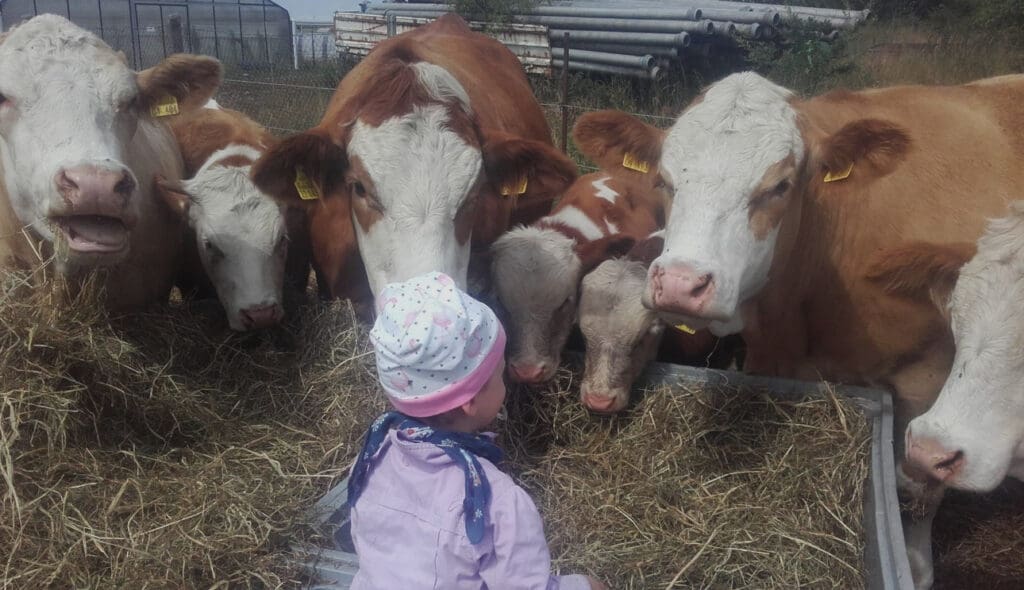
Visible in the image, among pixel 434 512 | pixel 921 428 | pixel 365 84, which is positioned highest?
pixel 365 84

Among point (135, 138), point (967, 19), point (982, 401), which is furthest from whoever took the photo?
point (967, 19)

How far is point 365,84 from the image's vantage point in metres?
3.39

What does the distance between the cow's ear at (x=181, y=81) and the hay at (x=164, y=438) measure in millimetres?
921

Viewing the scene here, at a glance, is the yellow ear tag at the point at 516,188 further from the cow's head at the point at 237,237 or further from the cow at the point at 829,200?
the cow's head at the point at 237,237

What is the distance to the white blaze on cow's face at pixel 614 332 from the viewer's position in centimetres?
322

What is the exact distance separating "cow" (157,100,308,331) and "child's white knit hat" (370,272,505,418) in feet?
5.69

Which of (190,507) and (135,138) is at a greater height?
Result: (135,138)

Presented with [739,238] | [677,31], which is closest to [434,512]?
[739,238]

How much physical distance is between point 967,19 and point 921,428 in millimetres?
16217

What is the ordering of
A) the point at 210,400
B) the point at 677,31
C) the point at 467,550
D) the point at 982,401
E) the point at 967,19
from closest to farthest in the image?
the point at 467,550 < the point at 982,401 < the point at 210,400 < the point at 677,31 < the point at 967,19

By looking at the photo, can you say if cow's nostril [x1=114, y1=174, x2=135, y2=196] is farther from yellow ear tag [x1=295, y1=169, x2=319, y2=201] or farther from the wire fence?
the wire fence

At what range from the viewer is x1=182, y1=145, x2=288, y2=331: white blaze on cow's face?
352 cm

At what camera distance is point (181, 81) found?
374cm

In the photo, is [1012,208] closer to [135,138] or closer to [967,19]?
[135,138]
